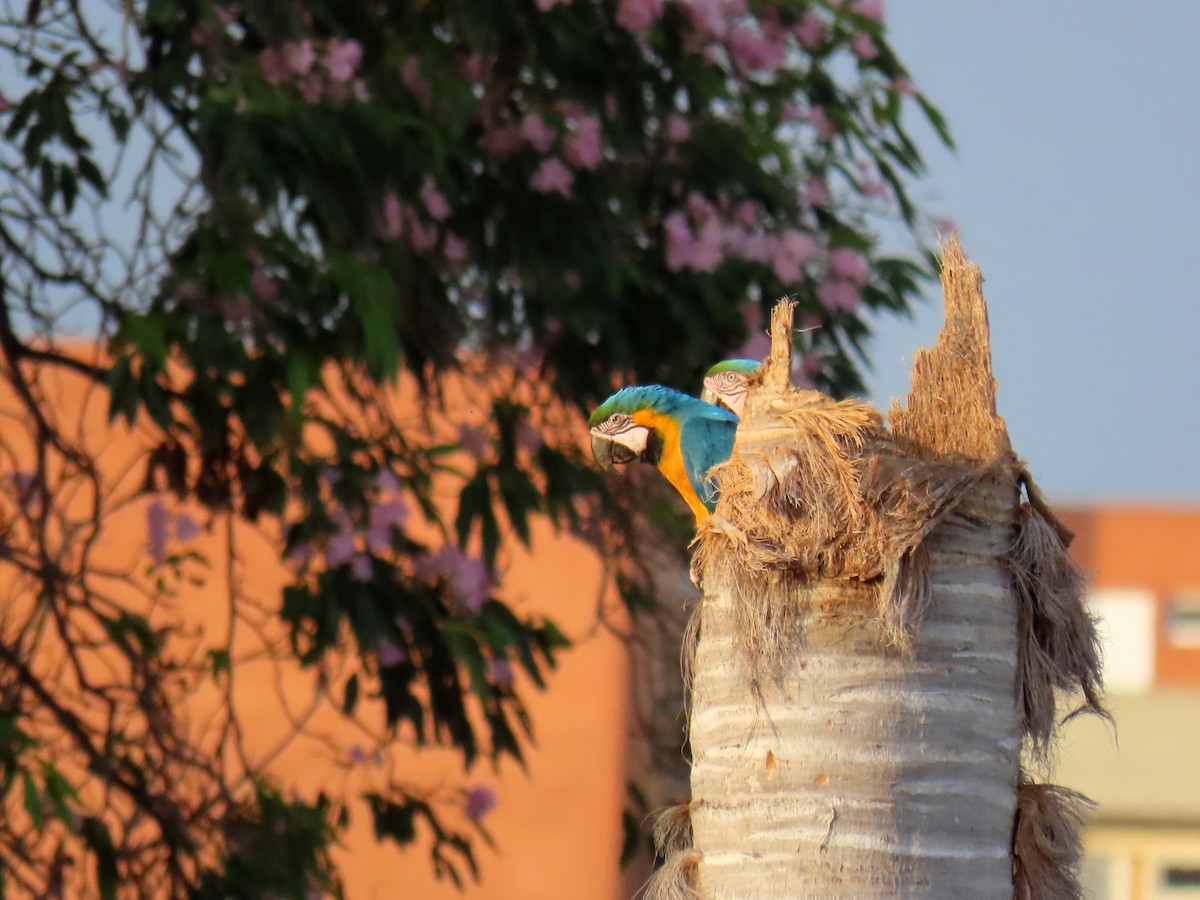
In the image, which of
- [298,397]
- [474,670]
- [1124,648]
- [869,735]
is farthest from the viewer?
[1124,648]

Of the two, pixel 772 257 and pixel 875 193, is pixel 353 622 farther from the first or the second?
pixel 875 193

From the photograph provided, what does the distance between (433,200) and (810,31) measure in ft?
4.59

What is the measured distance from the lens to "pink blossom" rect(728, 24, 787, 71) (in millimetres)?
4953

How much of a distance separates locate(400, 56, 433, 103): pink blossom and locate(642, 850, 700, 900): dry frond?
2351 millimetres

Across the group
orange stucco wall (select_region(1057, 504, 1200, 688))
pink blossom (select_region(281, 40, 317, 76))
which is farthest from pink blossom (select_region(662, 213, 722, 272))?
orange stucco wall (select_region(1057, 504, 1200, 688))

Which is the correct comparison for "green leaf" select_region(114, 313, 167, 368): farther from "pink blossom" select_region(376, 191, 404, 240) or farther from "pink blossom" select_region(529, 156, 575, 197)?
"pink blossom" select_region(529, 156, 575, 197)

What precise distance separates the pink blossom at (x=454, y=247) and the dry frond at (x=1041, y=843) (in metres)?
2.51

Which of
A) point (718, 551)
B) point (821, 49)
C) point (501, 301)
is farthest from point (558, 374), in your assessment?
point (718, 551)

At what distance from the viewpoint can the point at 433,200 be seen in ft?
14.7

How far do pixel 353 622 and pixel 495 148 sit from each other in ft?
4.29

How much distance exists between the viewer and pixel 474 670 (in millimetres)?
4328

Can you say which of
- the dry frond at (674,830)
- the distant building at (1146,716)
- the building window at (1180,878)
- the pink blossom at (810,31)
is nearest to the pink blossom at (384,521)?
the dry frond at (674,830)

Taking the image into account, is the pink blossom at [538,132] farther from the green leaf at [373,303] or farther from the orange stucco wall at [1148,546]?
the orange stucco wall at [1148,546]

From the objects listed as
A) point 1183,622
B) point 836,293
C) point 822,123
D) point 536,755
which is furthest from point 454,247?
point 1183,622
